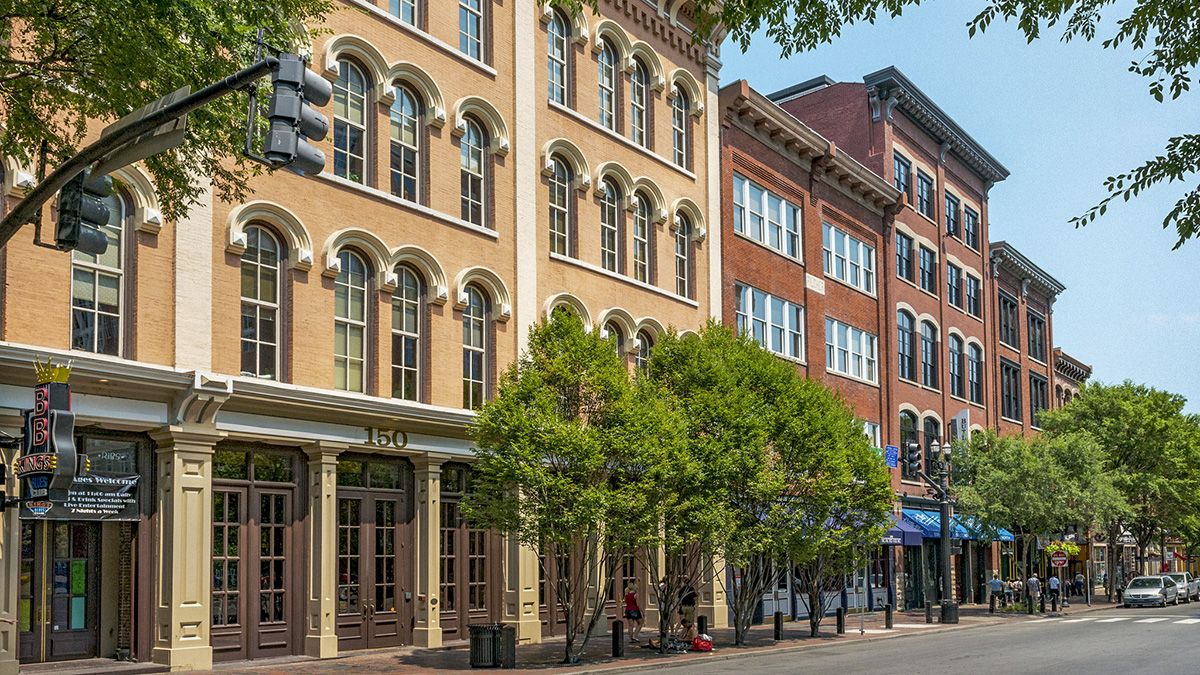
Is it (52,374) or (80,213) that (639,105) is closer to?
(52,374)

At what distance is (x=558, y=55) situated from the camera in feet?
95.9

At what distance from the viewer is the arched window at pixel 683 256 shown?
33.2 m

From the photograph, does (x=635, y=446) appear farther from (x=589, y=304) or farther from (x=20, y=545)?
(x=20, y=545)

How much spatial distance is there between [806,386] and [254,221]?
13.4 m

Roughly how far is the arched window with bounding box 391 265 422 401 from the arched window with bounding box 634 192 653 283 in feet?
26.9

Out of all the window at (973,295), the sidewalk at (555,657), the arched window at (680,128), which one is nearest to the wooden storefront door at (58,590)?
the sidewalk at (555,657)

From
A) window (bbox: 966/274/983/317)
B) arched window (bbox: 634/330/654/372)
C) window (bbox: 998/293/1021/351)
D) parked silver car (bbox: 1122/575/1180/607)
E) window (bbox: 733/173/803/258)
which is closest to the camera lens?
arched window (bbox: 634/330/654/372)

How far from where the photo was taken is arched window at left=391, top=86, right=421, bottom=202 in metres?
24.1

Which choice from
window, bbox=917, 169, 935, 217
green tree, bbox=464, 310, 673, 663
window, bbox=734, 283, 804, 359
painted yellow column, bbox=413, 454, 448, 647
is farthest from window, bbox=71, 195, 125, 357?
window, bbox=917, 169, 935, 217

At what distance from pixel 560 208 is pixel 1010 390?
39.0 metres

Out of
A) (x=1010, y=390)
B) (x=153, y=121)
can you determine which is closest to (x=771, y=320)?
(x=1010, y=390)

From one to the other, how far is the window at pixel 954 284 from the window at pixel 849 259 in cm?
876

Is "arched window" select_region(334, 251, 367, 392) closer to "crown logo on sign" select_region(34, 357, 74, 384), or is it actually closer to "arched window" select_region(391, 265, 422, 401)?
"arched window" select_region(391, 265, 422, 401)

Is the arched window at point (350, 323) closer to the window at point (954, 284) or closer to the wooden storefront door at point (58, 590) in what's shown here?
the wooden storefront door at point (58, 590)
